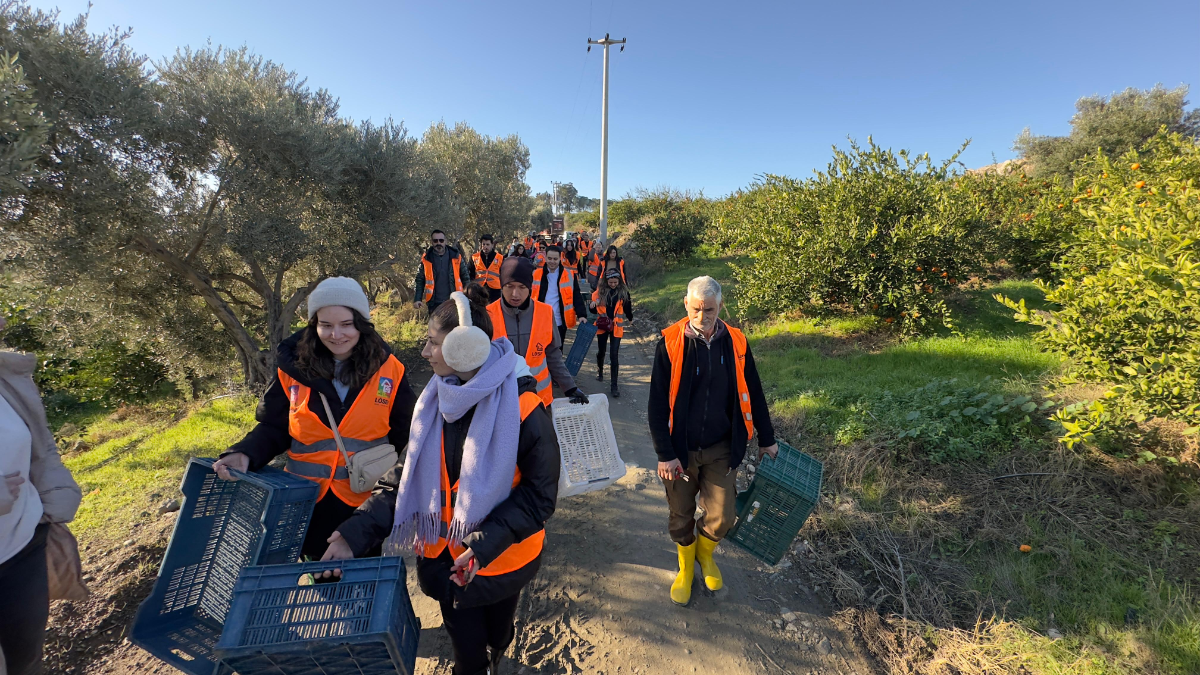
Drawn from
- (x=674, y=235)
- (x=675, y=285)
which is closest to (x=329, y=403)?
(x=675, y=285)

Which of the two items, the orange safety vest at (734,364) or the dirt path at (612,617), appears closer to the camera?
the dirt path at (612,617)

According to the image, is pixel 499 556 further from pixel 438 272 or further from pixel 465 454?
pixel 438 272

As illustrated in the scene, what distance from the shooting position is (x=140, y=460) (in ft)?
17.6

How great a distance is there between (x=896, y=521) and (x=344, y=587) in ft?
12.6

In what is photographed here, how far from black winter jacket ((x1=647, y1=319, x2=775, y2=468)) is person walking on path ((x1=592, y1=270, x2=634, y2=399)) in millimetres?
3828

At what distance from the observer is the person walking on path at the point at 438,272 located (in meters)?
7.52

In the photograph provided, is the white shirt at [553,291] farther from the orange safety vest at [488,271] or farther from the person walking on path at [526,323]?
the person walking on path at [526,323]

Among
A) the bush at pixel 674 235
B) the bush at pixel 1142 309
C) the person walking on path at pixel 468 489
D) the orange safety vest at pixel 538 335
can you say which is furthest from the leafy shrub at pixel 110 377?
the bush at pixel 1142 309

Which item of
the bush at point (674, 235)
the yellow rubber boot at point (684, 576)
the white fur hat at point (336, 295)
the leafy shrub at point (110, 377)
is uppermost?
the bush at point (674, 235)

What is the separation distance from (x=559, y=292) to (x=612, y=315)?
3.57 ft

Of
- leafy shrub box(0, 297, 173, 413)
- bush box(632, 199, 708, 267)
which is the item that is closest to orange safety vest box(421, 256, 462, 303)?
leafy shrub box(0, 297, 173, 413)

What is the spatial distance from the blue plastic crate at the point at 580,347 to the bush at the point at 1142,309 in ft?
15.5

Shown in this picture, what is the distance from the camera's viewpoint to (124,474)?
4922 mm

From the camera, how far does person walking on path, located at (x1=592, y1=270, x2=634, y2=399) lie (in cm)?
681
